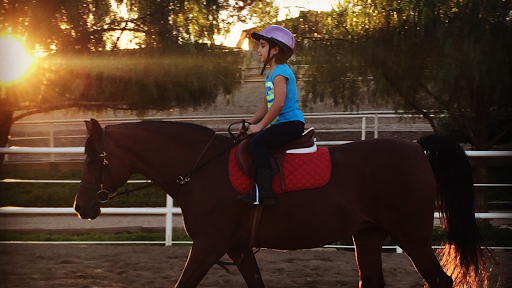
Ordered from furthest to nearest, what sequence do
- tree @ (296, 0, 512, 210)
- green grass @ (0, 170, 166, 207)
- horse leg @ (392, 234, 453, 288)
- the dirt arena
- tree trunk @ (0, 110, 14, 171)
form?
green grass @ (0, 170, 166, 207) → tree trunk @ (0, 110, 14, 171) → tree @ (296, 0, 512, 210) → the dirt arena → horse leg @ (392, 234, 453, 288)

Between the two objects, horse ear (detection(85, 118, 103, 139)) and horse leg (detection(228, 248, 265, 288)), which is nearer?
horse ear (detection(85, 118, 103, 139))

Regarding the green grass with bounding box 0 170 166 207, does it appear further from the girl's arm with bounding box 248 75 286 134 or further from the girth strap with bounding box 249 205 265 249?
the girl's arm with bounding box 248 75 286 134

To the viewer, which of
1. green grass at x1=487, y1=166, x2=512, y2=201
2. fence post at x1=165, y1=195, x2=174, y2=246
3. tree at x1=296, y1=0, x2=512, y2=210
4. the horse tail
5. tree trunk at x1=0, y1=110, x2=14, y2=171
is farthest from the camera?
green grass at x1=487, y1=166, x2=512, y2=201

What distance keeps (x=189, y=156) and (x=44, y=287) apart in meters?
2.20

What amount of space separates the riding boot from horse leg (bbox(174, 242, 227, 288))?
0.41 m

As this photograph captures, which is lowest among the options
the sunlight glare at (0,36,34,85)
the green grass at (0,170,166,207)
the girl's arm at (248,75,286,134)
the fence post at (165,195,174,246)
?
the green grass at (0,170,166,207)

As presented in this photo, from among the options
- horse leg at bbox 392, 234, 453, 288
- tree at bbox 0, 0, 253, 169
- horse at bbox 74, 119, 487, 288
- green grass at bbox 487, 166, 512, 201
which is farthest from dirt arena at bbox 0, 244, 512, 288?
green grass at bbox 487, 166, 512, 201

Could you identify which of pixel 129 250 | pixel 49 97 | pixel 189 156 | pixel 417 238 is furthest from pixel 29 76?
pixel 417 238

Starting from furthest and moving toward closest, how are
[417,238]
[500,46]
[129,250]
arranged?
[500,46] → [129,250] → [417,238]

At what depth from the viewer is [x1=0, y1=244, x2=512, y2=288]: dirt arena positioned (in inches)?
190

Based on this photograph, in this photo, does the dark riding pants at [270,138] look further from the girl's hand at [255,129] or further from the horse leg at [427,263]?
the horse leg at [427,263]

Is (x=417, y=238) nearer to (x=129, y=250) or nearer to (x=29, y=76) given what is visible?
(x=129, y=250)

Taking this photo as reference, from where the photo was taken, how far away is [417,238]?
3439 mm

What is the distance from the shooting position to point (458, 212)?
371 cm
